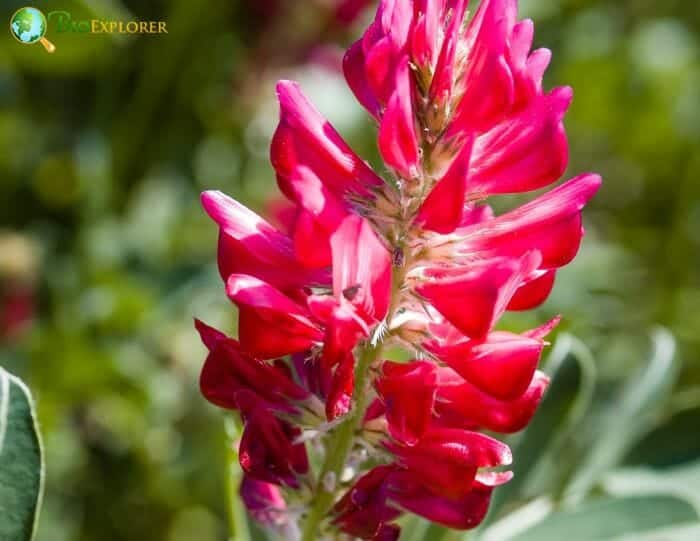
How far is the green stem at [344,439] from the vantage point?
132 cm

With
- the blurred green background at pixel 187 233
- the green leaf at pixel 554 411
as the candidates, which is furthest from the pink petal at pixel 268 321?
the blurred green background at pixel 187 233

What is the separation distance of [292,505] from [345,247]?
1.32 feet

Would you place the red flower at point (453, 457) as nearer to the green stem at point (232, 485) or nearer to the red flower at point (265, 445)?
the red flower at point (265, 445)

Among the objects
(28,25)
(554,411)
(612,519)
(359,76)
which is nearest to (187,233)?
(28,25)

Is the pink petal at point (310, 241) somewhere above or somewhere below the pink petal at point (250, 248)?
below

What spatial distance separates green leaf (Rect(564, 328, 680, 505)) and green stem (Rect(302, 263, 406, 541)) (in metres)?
0.61

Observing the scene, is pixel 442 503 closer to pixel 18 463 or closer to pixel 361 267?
pixel 361 267

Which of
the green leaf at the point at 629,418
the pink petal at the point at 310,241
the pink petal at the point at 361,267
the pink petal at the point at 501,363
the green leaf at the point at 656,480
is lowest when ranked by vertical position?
the green leaf at the point at 656,480

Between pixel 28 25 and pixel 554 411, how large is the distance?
4.50 ft

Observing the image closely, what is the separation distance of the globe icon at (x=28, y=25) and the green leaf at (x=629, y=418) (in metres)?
1.38

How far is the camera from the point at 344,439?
1.36 m

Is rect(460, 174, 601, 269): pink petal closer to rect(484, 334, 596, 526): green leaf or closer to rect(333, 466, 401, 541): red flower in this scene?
rect(333, 466, 401, 541): red flower

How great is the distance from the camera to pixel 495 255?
130 centimetres

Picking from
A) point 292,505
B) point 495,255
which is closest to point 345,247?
point 495,255
